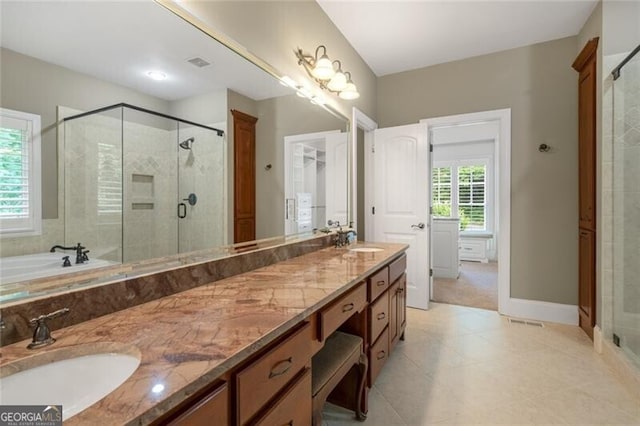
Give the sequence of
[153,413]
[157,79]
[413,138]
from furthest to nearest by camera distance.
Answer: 1. [413,138]
2. [157,79]
3. [153,413]

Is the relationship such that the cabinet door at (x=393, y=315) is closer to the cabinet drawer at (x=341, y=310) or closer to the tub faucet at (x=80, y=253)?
the cabinet drawer at (x=341, y=310)

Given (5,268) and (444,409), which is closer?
(5,268)

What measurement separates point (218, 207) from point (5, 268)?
0.78m

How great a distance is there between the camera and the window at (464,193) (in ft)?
20.8

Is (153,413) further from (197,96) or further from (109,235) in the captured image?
(197,96)

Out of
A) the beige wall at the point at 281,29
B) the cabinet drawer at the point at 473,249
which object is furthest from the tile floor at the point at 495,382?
the cabinet drawer at the point at 473,249

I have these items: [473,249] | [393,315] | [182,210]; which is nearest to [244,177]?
[182,210]

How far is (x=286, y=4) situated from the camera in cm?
204

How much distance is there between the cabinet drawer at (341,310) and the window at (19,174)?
0.96 meters

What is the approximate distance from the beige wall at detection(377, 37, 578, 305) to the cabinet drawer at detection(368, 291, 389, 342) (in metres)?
1.97

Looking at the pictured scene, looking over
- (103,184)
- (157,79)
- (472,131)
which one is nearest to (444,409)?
(103,184)

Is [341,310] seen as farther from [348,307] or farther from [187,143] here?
[187,143]

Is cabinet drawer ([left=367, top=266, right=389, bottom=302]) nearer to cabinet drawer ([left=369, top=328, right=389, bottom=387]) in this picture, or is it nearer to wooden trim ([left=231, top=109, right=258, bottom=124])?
cabinet drawer ([left=369, top=328, right=389, bottom=387])

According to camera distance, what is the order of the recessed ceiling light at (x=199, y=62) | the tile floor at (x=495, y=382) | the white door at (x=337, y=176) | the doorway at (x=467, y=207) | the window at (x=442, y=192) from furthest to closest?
the window at (x=442, y=192) < the doorway at (x=467, y=207) < the white door at (x=337, y=176) < the tile floor at (x=495, y=382) < the recessed ceiling light at (x=199, y=62)
